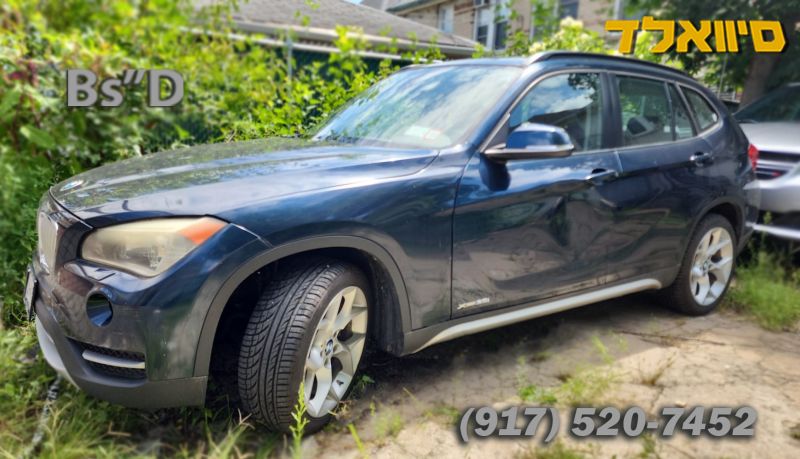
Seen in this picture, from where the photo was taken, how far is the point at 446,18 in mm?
18641

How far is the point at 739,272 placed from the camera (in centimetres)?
446

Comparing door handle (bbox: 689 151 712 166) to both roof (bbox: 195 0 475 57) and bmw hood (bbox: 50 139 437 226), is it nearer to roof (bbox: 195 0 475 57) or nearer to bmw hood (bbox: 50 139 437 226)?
bmw hood (bbox: 50 139 437 226)

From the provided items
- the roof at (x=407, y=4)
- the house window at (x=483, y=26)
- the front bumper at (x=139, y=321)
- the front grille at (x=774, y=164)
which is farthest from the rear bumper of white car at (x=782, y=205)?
the roof at (x=407, y=4)

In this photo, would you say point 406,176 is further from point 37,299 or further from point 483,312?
point 37,299

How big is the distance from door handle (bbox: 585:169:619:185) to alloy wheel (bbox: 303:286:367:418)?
1.42 metres

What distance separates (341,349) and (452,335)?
0.53 meters

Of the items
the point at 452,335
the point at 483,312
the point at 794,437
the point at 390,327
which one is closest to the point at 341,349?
the point at 390,327

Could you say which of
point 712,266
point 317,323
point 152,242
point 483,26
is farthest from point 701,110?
point 483,26

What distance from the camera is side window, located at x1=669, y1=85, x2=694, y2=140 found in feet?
11.9

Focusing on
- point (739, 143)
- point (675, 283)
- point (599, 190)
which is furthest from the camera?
point (739, 143)

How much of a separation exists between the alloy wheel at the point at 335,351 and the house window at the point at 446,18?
17339 millimetres

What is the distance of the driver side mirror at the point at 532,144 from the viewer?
257 cm

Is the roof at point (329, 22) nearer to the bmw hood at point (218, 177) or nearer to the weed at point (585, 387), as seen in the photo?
the bmw hood at point (218, 177)

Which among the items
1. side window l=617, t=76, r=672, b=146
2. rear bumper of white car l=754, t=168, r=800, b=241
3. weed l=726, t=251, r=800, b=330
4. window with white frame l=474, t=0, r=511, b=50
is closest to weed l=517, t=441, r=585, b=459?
side window l=617, t=76, r=672, b=146
